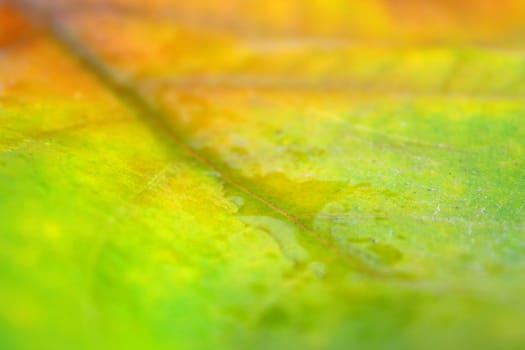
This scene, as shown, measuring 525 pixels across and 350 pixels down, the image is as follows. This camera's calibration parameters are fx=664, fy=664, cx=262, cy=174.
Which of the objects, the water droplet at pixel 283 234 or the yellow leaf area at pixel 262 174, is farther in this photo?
the water droplet at pixel 283 234

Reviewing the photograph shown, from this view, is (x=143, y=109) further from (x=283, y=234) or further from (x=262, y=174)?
(x=283, y=234)

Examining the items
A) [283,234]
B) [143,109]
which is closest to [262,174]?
[283,234]

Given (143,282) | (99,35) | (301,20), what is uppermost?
(301,20)

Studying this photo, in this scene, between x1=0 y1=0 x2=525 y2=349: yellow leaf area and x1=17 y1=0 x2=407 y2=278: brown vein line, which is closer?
x1=0 y1=0 x2=525 y2=349: yellow leaf area

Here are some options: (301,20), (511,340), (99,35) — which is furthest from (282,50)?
(511,340)

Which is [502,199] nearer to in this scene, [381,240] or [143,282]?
[381,240]

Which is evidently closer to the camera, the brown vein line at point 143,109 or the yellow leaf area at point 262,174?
the yellow leaf area at point 262,174
